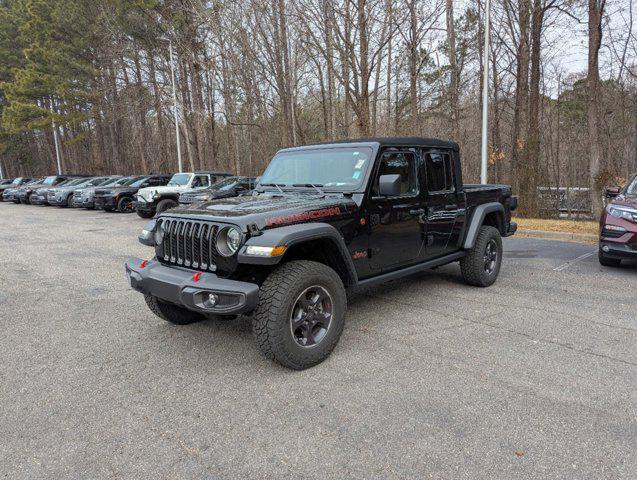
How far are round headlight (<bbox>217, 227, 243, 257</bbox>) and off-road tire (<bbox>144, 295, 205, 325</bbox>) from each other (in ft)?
4.34

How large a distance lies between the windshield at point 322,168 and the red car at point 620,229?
4.37 meters

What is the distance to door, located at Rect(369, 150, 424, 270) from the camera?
438 cm

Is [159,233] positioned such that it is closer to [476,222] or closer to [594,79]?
[476,222]

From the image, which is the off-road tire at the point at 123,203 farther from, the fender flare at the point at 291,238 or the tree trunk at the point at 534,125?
the fender flare at the point at 291,238

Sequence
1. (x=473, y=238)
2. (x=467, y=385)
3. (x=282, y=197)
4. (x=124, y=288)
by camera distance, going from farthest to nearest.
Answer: (x=124, y=288) < (x=473, y=238) < (x=282, y=197) < (x=467, y=385)

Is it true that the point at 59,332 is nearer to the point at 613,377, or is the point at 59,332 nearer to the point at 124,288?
the point at 124,288

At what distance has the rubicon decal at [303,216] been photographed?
11.8 ft

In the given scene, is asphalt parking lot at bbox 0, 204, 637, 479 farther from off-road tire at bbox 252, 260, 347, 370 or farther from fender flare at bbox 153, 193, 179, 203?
fender flare at bbox 153, 193, 179, 203

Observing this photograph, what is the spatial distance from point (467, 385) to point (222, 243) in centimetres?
216

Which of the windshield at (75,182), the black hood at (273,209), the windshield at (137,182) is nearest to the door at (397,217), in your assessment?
the black hood at (273,209)

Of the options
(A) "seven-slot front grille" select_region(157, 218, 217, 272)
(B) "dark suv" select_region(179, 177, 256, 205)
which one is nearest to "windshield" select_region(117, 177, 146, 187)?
(B) "dark suv" select_region(179, 177, 256, 205)

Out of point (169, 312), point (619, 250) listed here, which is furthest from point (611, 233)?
point (169, 312)

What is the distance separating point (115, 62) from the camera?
89.4 feet

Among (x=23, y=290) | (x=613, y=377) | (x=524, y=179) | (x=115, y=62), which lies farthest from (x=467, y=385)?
(x=115, y=62)
